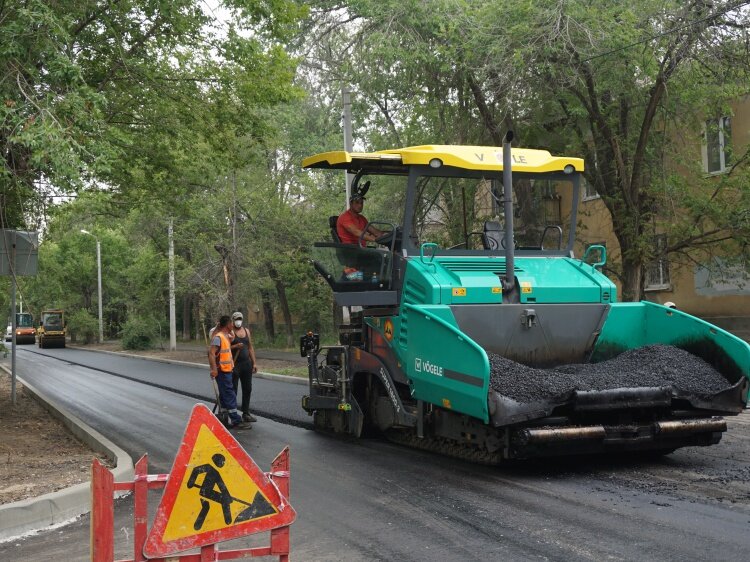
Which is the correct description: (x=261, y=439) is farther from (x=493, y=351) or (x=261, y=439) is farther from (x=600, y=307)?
(x=600, y=307)

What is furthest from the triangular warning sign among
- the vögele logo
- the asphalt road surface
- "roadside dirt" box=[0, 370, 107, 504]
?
the vögele logo

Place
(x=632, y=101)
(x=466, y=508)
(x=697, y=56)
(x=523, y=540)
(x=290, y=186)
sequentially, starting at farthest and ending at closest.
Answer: (x=290, y=186) < (x=632, y=101) < (x=697, y=56) < (x=466, y=508) < (x=523, y=540)

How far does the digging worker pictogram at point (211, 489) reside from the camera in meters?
4.20

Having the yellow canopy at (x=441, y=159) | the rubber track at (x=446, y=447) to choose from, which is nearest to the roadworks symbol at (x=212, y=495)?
the rubber track at (x=446, y=447)

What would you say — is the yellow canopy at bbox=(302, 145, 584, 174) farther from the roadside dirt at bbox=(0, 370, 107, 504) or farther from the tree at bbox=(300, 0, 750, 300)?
the tree at bbox=(300, 0, 750, 300)

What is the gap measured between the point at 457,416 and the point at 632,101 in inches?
447

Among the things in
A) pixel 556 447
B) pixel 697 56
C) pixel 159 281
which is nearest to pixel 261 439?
pixel 556 447

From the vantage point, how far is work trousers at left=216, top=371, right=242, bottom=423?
11602mm

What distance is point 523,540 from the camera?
218 inches

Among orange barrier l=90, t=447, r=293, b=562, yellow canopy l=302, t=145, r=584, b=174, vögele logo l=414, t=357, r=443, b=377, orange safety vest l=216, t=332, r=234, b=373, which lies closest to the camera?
orange barrier l=90, t=447, r=293, b=562

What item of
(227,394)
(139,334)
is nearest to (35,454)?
(227,394)

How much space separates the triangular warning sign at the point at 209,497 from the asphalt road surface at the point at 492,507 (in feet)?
3.88

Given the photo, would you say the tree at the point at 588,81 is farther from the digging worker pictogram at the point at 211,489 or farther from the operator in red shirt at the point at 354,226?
the digging worker pictogram at the point at 211,489

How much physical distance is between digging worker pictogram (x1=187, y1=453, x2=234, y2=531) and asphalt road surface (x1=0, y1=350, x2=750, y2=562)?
1.29 m
